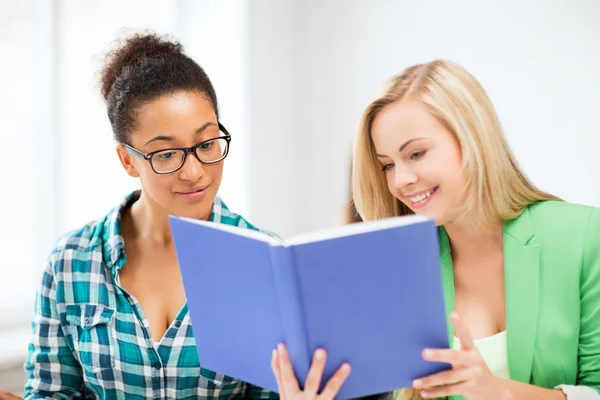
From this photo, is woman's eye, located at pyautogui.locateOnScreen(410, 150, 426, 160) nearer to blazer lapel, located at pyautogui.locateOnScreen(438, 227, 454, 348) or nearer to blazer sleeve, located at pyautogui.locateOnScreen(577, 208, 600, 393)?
blazer lapel, located at pyautogui.locateOnScreen(438, 227, 454, 348)

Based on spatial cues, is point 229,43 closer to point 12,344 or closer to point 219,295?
point 12,344

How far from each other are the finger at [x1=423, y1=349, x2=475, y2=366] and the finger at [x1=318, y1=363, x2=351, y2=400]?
0.13 meters

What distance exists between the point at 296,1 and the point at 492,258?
87.9 inches

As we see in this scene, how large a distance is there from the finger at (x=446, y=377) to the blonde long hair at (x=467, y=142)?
409 mm

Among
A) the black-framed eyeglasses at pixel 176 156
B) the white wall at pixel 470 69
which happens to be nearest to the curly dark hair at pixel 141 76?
the black-framed eyeglasses at pixel 176 156

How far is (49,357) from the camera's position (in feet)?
5.39

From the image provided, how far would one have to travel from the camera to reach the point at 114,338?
1.59 m

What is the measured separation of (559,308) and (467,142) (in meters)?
0.40

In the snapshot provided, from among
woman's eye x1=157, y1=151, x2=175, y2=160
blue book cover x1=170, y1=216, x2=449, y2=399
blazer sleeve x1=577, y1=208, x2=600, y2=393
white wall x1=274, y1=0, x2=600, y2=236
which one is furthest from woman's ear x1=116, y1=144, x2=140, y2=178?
white wall x1=274, y1=0, x2=600, y2=236

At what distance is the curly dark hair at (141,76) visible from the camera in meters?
1.56

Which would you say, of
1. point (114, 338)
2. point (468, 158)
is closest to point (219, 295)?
point (114, 338)

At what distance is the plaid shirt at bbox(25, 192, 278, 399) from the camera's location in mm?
1579

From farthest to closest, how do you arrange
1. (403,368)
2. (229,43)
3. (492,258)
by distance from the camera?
1. (229,43)
2. (492,258)
3. (403,368)

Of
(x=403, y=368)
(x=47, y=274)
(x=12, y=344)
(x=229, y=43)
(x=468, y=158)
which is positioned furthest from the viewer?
(x=229, y=43)
